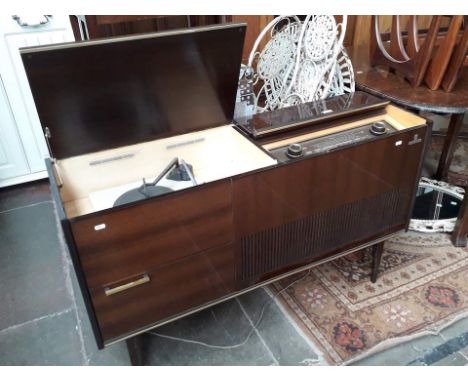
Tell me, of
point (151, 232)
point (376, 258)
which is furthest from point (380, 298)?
point (151, 232)

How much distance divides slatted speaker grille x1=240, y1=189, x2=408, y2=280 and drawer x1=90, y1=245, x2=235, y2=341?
3.3 inches

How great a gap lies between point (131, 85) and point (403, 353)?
1153mm

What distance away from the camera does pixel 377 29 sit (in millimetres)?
1665

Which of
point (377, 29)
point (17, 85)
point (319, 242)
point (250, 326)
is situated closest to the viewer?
point (319, 242)

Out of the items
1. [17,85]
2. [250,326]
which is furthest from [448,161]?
[17,85]

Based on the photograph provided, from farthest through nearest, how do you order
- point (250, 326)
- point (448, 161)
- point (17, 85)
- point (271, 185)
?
point (448, 161)
point (17, 85)
point (250, 326)
point (271, 185)

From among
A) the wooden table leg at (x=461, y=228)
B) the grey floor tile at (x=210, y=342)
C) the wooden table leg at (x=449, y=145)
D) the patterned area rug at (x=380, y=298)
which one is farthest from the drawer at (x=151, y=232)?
the wooden table leg at (x=449, y=145)

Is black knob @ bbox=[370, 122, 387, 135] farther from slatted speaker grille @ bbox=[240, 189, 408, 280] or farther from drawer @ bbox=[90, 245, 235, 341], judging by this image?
drawer @ bbox=[90, 245, 235, 341]

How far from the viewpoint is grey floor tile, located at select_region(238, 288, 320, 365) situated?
1.34 metres

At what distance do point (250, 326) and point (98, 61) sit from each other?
37.9 inches

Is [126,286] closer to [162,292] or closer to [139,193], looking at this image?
[162,292]

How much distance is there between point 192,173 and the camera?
3.98 feet

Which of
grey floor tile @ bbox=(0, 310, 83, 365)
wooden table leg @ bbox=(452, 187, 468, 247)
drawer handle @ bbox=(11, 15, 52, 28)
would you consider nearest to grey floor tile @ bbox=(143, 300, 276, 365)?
grey floor tile @ bbox=(0, 310, 83, 365)
